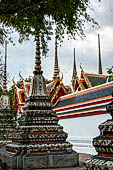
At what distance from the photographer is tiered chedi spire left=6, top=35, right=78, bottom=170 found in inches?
279

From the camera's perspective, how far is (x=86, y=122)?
34.6 feet

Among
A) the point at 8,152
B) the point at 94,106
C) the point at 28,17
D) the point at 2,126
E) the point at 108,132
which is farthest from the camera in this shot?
the point at 2,126

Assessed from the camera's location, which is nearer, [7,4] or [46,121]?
[7,4]

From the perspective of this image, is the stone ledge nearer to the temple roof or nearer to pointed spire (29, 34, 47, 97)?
pointed spire (29, 34, 47, 97)

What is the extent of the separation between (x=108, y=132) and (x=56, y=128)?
174 inches

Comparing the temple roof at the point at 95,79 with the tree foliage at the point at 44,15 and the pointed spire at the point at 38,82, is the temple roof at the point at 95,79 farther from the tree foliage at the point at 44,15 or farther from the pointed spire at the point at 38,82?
the tree foliage at the point at 44,15

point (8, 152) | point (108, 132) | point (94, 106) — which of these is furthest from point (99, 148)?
point (94, 106)

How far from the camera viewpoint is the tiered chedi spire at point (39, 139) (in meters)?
7.08

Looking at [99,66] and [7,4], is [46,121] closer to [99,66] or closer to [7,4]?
[7,4]

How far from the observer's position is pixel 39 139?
24.4 feet

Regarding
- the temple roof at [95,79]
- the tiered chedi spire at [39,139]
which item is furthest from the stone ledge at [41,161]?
the temple roof at [95,79]

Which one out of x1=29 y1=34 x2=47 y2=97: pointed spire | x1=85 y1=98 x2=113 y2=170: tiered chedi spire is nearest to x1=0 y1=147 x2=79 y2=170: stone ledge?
x1=29 y1=34 x2=47 y2=97: pointed spire

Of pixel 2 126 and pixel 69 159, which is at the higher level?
pixel 2 126

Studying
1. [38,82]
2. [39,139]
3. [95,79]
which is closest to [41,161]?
[39,139]
